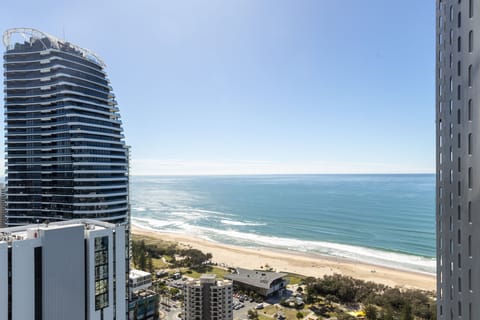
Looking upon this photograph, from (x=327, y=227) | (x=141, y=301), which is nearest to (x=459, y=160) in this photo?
(x=141, y=301)

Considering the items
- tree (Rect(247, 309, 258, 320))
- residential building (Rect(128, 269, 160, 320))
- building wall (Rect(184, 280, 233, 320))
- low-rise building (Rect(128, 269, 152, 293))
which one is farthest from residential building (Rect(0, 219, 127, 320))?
low-rise building (Rect(128, 269, 152, 293))

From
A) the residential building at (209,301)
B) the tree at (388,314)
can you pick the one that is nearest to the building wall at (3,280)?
the residential building at (209,301)

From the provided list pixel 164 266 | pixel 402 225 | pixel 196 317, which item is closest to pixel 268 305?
pixel 196 317

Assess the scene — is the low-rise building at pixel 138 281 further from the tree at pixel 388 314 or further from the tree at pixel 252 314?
the tree at pixel 388 314

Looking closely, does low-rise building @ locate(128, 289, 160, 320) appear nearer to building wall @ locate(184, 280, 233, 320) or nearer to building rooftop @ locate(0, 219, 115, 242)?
building wall @ locate(184, 280, 233, 320)

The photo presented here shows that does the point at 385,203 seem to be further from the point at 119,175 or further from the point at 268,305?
the point at 119,175

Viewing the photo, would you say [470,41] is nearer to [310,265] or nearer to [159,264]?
[310,265]

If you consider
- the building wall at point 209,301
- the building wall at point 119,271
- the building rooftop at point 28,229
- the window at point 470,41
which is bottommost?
the building wall at point 209,301
